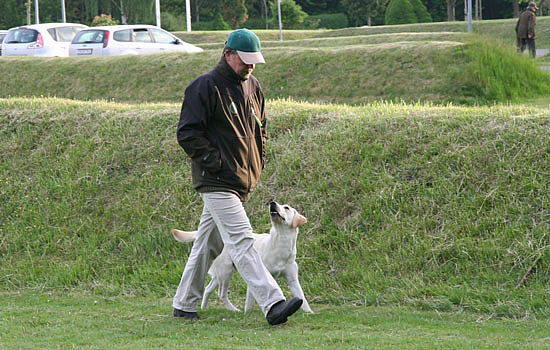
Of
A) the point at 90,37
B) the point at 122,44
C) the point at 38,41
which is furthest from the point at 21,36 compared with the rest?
the point at 122,44

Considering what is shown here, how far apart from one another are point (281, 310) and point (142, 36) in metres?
18.9

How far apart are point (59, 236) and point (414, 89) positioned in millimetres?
7564

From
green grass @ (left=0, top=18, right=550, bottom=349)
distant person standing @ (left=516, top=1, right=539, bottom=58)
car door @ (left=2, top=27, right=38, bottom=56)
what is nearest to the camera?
green grass @ (left=0, top=18, right=550, bottom=349)

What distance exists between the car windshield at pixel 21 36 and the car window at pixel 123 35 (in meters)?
3.78

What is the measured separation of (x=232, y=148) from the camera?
18.6 feet

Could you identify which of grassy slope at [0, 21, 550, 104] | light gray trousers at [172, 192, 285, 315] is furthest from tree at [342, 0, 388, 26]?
light gray trousers at [172, 192, 285, 315]

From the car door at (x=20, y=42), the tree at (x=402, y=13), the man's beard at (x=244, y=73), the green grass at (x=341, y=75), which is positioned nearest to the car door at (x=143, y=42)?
the car door at (x=20, y=42)

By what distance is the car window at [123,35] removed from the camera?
2267 cm

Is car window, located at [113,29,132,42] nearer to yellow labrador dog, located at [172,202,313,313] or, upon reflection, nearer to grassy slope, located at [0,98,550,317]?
grassy slope, located at [0,98,550,317]

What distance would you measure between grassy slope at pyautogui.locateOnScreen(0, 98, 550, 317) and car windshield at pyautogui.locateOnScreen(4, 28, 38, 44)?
49.6 feet

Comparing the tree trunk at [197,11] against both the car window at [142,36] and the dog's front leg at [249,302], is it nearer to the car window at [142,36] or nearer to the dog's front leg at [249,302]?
the car window at [142,36]

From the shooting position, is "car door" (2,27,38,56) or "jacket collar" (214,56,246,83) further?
"car door" (2,27,38,56)

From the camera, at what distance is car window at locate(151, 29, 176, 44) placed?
2305 centimetres

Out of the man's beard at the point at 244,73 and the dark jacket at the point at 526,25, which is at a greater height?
the dark jacket at the point at 526,25
